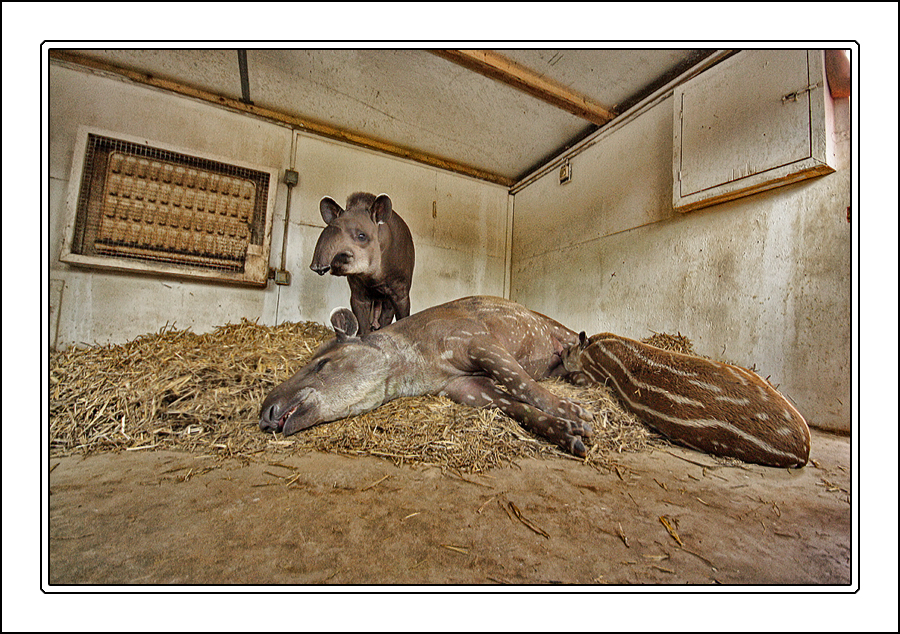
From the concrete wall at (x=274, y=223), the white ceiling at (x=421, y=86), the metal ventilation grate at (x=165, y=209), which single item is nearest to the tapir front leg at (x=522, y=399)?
the white ceiling at (x=421, y=86)

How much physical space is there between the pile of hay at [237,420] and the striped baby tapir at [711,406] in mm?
220

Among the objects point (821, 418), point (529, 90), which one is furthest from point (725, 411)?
point (529, 90)

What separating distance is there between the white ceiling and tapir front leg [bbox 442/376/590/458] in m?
4.46

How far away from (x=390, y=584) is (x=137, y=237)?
6647mm

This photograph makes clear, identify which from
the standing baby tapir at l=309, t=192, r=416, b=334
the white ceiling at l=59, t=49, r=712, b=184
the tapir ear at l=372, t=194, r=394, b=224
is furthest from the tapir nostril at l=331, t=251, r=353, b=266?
the white ceiling at l=59, t=49, r=712, b=184

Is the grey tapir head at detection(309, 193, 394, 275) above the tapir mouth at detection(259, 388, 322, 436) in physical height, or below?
above

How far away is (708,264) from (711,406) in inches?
116

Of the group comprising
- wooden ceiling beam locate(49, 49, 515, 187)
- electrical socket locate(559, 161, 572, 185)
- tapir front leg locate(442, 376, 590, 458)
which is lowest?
tapir front leg locate(442, 376, 590, 458)

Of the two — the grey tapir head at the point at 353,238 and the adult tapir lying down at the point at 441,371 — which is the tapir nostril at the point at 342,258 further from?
the adult tapir lying down at the point at 441,371

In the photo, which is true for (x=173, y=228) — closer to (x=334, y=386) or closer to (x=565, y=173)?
(x=334, y=386)

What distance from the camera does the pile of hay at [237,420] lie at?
2.26 metres

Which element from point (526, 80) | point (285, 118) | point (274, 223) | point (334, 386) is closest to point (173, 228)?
point (274, 223)

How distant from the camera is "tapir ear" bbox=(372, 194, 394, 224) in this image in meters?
4.96

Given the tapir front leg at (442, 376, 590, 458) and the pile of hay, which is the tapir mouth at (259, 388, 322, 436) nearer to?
the pile of hay
